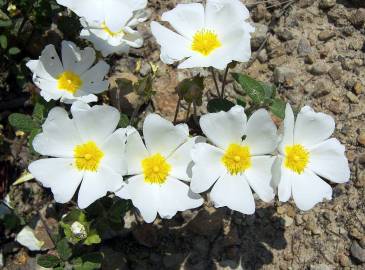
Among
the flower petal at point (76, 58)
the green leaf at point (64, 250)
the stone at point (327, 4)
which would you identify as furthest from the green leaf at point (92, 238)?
the stone at point (327, 4)

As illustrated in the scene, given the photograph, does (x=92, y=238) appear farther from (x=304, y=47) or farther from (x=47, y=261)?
(x=304, y=47)

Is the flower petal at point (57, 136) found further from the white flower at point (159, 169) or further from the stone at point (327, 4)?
the stone at point (327, 4)

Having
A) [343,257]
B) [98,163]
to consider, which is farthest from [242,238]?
[98,163]

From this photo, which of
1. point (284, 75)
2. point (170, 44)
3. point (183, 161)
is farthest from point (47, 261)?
point (284, 75)

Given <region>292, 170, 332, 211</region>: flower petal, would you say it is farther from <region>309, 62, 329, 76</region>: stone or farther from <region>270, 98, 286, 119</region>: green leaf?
<region>309, 62, 329, 76</region>: stone

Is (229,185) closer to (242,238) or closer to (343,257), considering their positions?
(242,238)
